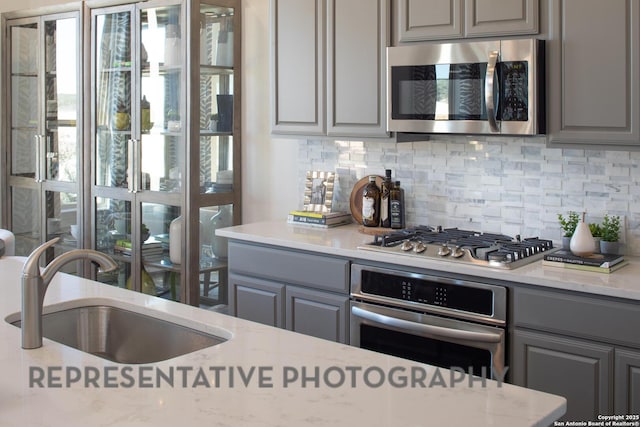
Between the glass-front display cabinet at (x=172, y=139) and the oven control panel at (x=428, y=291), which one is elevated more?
the glass-front display cabinet at (x=172, y=139)

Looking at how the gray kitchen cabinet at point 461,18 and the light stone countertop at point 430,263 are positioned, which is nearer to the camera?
the light stone countertop at point 430,263

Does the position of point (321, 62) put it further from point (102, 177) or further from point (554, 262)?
point (102, 177)

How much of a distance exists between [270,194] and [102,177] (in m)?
1.22

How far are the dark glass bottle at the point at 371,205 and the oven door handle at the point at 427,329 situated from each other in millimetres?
661

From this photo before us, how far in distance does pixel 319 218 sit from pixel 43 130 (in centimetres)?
246

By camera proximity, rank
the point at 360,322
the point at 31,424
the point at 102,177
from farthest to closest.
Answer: the point at 102,177
the point at 360,322
the point at 31,424

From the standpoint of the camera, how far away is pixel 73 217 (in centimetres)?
525

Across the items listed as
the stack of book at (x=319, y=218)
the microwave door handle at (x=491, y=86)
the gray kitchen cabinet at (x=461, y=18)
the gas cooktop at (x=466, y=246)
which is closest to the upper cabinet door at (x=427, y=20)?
the gray kitchen cabinet at (x=461, y=18)

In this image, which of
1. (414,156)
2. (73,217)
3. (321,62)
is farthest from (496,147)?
(73,217)

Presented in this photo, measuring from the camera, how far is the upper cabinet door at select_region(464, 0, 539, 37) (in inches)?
121

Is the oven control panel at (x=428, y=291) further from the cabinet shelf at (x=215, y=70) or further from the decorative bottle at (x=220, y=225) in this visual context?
the cabinet shelf at (x=215, y=70)

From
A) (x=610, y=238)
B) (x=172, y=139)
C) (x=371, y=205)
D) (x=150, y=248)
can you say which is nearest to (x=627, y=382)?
(x=610, y=238)

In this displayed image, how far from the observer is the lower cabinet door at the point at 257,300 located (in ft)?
12.0

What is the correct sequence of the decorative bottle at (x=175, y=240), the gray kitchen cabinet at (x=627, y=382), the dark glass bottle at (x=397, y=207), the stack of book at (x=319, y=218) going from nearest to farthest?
the gray kitchen cabinet at (x=627, y=382) < the dark glass bottle at (x=397, y=207) < the stack of book at (x=319, y=218) < the decorative bottle at (x=175, y=240)
